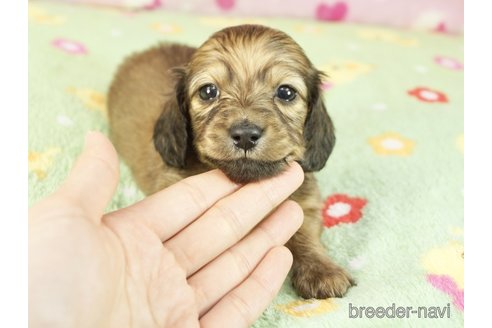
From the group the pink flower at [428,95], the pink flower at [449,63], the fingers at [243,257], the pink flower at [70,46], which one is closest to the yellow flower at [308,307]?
the fingers at [243,257]

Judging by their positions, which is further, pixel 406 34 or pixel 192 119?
pixel 406 34

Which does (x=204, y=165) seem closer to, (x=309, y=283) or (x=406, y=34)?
(x=309, y=283)

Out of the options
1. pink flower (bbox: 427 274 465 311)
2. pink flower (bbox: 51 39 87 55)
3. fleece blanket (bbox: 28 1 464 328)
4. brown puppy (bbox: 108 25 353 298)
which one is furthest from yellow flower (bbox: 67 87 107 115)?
pink flower (bbox: 427 274 465 311)

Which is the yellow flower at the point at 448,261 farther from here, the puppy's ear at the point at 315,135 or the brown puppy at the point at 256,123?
the puppy's ear at the point at 315,135

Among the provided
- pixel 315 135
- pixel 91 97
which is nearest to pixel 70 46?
pixel 91 97

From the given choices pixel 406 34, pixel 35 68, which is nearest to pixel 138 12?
pixel 35 68

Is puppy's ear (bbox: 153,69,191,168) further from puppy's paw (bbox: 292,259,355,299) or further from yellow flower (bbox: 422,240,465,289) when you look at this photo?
yellow flower (bbox: 422,240,465,289)
